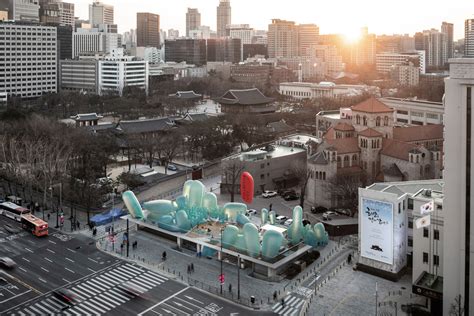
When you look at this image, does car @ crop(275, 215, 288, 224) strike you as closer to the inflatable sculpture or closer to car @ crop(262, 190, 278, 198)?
the inflatable sculpture

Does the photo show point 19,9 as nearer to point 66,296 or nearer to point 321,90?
point 321,90

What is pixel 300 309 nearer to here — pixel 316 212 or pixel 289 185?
pixel 316 212

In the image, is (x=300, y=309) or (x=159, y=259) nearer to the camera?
(x=300, y=309)

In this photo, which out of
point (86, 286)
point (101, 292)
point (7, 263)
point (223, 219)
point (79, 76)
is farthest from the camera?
point (79, 76)

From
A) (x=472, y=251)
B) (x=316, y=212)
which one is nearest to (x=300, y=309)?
(x=472, y=251)

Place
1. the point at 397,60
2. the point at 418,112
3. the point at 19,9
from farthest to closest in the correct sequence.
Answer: the point at 397,60, the point at 19,9, the point at 418,112

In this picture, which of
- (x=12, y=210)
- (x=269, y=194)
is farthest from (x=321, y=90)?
(x=12, y=210)
